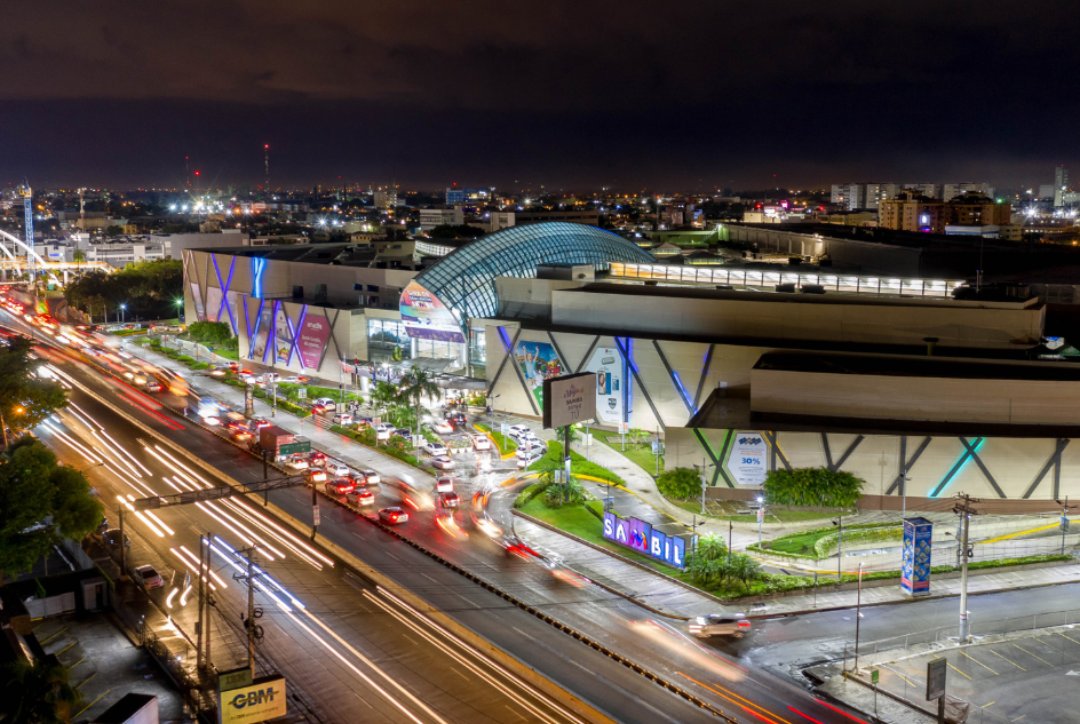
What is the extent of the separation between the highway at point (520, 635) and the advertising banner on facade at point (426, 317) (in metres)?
32.2

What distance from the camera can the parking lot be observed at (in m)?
30.8

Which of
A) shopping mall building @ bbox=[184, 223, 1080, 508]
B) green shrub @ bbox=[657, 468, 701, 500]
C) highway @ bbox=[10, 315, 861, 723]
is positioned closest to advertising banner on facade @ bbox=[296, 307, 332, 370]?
shopping mall building @ bbox=[184, 223, 1080, 508]

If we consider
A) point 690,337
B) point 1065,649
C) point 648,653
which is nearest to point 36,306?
point 690,337

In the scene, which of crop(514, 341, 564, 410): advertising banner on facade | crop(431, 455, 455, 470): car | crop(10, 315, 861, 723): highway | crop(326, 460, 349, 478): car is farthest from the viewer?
crop(514, 341, 564, 410): advertising banner on facade

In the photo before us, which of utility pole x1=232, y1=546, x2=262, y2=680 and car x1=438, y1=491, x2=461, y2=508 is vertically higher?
utility pole x1=232, y1=546, x2=262, y2=680

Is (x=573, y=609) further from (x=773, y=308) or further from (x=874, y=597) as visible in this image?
(x=773, y=308)

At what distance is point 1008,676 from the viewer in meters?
33.3

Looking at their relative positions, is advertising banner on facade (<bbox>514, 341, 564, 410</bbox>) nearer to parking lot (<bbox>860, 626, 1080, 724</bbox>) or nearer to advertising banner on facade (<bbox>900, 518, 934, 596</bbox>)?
advertising banner on facade (<bbox>900, 518, 934, 596</bbox>)

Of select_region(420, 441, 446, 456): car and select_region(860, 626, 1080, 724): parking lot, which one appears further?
select_region(420, 441, 446, 456): car

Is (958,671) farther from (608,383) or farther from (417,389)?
(417,389)

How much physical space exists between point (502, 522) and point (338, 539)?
29.7ft

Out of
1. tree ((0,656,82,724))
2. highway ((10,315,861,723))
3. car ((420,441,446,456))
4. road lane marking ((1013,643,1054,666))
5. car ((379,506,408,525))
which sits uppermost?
tree ((0,656,82,724))

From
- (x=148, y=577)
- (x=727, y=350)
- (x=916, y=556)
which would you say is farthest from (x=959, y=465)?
(x=148, y=577)

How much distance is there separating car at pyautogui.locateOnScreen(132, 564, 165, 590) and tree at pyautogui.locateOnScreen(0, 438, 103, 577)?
2918 millimetres
